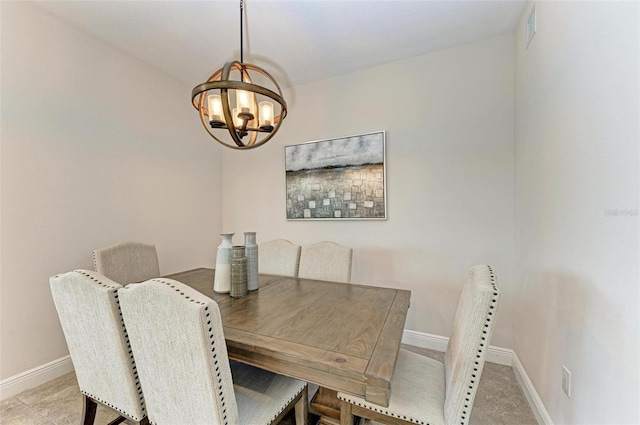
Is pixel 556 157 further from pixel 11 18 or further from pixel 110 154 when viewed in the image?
pixel 11 18

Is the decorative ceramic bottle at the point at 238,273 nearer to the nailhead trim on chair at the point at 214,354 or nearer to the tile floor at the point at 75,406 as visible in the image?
the nailhead trim on chair at the point at 214,354

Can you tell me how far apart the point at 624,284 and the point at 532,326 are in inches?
42.6

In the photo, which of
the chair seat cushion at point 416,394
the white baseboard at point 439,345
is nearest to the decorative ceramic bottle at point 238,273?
the chair seat cushion at point 416,394

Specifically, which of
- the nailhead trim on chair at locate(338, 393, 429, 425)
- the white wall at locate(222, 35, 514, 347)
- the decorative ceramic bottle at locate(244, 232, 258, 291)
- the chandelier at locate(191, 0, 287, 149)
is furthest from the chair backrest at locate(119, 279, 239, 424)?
the white wall at locate(222, 35, 514, 347)

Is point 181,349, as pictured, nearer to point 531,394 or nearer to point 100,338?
point 100,338

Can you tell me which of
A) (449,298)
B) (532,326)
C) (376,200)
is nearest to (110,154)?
(376,200)

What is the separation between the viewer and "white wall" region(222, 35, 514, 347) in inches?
87.0

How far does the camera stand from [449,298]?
237 centimetres

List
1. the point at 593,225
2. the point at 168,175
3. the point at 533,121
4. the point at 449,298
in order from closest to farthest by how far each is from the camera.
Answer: the point at 593,225 < the point at 533,121 < the point at 449,298 < the point at 168,175

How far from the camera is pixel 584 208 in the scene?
116 centimetres

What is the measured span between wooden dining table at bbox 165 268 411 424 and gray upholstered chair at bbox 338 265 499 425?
112mm

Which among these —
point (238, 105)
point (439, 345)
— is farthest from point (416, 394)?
point (238, 105)

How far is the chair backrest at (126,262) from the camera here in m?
1.86

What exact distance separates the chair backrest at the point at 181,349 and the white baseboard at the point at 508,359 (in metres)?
1.74
